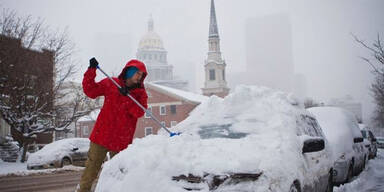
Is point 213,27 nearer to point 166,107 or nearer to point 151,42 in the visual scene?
point 166,107

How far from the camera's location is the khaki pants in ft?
14.1

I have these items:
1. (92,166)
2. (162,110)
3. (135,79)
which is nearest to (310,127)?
(135,79)

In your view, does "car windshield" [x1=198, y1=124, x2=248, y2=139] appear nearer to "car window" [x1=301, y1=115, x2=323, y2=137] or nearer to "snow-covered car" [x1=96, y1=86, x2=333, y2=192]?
"snow-covered car" [x1=96, y1=86, x2=333, y2=192]

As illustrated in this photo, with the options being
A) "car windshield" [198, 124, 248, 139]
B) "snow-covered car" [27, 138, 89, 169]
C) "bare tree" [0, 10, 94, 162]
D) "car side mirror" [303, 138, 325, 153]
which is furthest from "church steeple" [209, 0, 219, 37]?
"car side mirror" [303, 138, 325, 153]

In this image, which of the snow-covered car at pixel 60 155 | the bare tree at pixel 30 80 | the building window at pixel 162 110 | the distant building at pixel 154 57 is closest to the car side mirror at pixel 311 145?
the snow-covered car at pixel 60 155

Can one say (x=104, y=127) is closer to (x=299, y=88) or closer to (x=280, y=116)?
(x=280, y=116)

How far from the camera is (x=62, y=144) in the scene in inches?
555

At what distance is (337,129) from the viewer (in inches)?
331

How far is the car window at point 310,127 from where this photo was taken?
5248 mm

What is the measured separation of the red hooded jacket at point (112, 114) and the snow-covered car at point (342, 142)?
4.53m

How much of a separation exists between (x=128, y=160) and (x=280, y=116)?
Result: 203 cm

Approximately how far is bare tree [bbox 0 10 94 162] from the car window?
1526 centimetres

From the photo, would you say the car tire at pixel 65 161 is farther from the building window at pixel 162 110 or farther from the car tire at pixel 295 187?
the building window at pixel 162 110

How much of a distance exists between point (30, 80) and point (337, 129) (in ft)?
47.8
